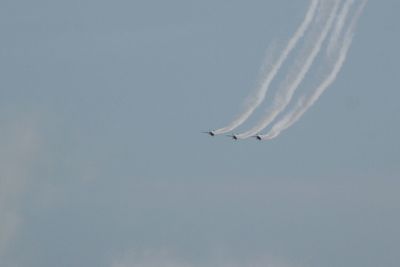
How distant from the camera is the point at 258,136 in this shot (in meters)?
65.6

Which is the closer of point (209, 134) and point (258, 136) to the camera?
point (258, 136)

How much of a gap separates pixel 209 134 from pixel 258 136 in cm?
583

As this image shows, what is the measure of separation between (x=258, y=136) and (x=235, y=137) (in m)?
2.77

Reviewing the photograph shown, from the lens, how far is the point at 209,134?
7031cm

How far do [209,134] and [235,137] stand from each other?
307cm

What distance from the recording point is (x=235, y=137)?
6788 cm
